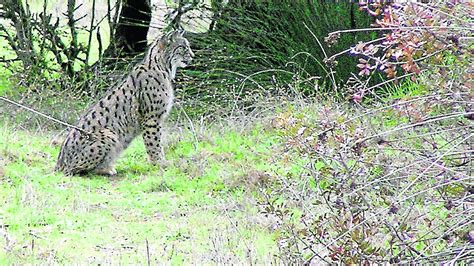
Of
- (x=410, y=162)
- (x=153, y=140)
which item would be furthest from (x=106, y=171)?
(x=410, y=162)

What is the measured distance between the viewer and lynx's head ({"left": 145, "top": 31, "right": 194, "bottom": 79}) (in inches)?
355

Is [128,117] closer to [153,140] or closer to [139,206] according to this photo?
[153,140]

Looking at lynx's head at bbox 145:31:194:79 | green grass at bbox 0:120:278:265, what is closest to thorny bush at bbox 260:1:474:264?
green grass at bbox 0:120:278:265

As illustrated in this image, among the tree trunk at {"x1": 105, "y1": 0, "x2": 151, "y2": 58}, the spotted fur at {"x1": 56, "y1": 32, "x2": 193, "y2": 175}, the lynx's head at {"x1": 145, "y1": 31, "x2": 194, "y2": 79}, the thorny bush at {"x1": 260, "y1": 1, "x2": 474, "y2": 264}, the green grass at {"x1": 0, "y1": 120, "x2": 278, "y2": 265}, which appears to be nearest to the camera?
the thorny bush at {"x1": 260, "y1": 1, "x2": 474, "y2": 264}

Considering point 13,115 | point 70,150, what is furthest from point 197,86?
point 70,150

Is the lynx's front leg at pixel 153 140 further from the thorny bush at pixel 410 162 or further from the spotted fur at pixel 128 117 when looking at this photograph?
the thorny bush at pixel 410 162

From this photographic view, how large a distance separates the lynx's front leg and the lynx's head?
653mm

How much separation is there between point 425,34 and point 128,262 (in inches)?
87.7

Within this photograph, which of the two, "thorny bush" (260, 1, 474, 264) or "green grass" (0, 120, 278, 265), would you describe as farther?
"green grass" (0, 120, 278, 265)

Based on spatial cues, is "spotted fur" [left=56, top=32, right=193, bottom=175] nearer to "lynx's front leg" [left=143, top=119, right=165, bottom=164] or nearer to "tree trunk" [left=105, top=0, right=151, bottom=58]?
"lynx's front leg" [left=143, top=119, right=165, bottom=164]

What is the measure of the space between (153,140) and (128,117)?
0.33 m

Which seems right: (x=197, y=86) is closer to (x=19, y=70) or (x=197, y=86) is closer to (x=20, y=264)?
(x=19, y=70)

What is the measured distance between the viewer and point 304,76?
36.3ft

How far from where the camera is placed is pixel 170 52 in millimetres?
9102
